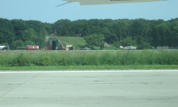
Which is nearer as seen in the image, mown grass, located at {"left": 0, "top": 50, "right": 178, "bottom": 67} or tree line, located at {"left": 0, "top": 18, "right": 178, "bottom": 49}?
mown grass, located at {"left": 0, "top": 50, "right": 178, "bottom": 67}

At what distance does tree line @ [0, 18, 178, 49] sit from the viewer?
6488 cm

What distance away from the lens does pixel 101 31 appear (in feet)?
267

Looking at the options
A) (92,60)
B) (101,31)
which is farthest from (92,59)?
(101,31)

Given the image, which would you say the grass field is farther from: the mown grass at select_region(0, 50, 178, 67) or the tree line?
the tree line

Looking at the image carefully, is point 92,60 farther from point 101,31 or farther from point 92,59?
point 101,31

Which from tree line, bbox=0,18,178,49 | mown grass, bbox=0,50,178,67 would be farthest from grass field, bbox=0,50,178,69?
tree line, bbox=0,18,178,49

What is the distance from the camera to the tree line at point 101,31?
64.9 meters

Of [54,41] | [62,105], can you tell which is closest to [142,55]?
[62,105]

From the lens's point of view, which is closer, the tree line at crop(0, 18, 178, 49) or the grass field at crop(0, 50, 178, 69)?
the grass field at crop(0, 50, 178, 69)

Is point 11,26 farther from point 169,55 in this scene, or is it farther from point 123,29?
point 169,55

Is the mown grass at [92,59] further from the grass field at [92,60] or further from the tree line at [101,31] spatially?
the tree line at [101,31]

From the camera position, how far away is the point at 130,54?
78.5ft

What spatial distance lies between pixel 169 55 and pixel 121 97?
56.7ft

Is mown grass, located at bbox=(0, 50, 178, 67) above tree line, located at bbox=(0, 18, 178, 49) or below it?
below
